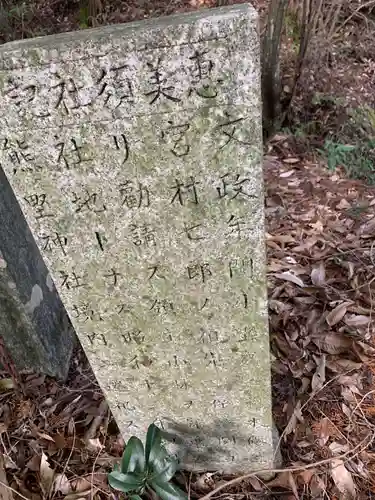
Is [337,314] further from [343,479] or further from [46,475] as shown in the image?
[46,475]

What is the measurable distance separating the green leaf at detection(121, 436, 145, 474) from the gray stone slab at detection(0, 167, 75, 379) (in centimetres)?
66

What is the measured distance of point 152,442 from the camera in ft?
4.89

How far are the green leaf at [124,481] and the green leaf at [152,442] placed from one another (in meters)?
0.06

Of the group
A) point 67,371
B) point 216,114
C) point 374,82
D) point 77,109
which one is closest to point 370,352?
point 67,371

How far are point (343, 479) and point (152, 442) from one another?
651 millimetres

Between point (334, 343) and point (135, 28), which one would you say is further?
point (334, 343)

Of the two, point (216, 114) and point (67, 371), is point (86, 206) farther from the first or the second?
point (67, 371)

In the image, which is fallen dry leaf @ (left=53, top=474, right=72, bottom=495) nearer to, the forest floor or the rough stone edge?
the forest floor

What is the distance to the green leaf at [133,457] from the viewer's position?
58.1 inches

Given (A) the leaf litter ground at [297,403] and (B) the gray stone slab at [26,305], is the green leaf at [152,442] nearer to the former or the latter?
(A) the leaf litter ground at [297,403]

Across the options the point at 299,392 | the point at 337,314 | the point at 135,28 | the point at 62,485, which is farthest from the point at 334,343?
the point at 135,28

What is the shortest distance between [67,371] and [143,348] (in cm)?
85

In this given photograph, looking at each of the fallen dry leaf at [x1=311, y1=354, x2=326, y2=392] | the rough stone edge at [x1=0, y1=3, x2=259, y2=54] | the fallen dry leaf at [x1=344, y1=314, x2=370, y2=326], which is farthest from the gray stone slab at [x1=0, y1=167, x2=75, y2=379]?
the fallen dry leaf at [x1=344, y1=314, x2=370, y2=326]

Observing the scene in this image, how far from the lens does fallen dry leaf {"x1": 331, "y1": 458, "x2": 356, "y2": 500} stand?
1604 mm
